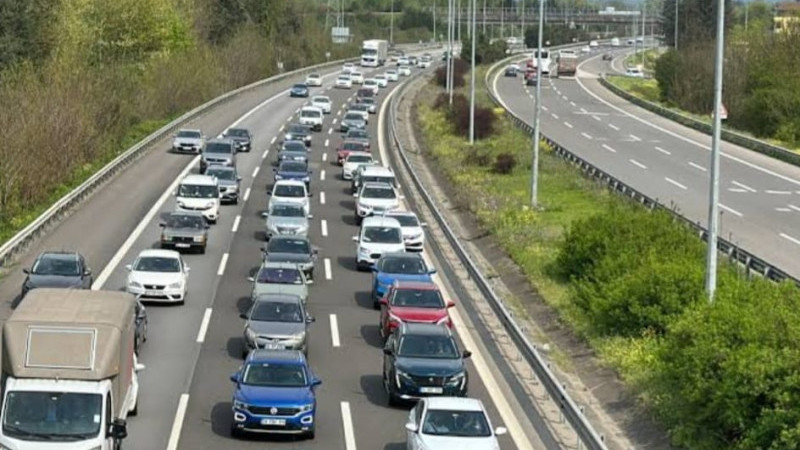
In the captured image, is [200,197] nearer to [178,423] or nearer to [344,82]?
[178,423]

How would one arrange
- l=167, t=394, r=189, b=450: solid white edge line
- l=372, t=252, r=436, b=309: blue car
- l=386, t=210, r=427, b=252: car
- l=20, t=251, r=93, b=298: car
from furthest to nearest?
l=386, t=210, r=427, b=252: car
l=372, t=252, r=436, b=309: blue car
l=20, t=251, r=93, b=298: car
l=167, t=394, r=189, b=450: solid white edge line

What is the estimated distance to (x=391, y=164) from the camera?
67.8m

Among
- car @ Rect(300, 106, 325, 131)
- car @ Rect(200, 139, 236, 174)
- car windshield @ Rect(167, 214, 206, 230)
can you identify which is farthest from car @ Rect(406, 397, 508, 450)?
car @ Rect(300, 106, 325, 131)

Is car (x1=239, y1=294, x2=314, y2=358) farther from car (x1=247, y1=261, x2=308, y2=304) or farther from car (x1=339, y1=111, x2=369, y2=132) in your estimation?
car (x1=339, y1=111, x2=369, y2=132)

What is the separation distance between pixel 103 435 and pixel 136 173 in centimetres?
4224

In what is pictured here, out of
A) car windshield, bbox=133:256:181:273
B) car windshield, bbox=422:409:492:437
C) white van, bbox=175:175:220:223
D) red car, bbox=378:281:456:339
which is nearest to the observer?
car windshield, bbox=422:409:492:437

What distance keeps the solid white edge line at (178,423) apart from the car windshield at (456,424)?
4.28 m

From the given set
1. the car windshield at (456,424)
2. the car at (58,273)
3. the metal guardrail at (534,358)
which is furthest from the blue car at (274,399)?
the car at (58,273)

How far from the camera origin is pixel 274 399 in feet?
82.0

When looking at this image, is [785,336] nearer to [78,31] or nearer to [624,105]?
[78,31]

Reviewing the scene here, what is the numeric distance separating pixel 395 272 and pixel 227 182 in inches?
749

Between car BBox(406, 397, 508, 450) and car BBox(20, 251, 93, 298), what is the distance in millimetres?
13185

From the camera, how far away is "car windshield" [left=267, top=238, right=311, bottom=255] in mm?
40781

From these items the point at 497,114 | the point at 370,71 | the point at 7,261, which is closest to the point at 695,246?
the point at 7,261
